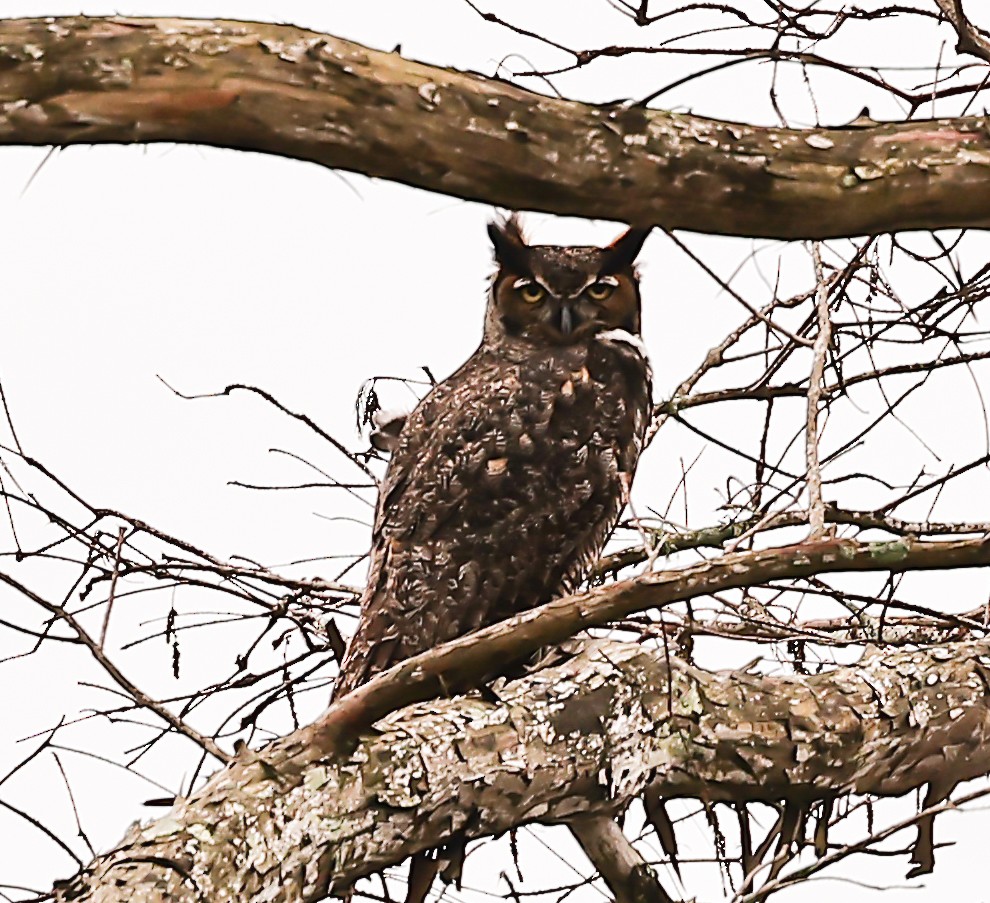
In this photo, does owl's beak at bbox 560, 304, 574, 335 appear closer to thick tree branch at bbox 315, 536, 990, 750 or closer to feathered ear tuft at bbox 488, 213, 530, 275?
feathered ear tuft at bbox 488, 213, 530, 275

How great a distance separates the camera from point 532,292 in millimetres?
2293

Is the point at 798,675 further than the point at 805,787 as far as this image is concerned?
Yes

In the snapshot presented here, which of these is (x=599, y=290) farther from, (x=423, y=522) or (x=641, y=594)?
(x=641, y=594)

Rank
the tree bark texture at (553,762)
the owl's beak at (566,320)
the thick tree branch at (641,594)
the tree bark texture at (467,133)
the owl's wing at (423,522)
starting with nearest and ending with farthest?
the tree bark texture at (467,133) < the thick tree branch at (641,594) < the tree bark texture at (553,762) < the owl's wing at (423,522) < the owl's beak at (566,320)

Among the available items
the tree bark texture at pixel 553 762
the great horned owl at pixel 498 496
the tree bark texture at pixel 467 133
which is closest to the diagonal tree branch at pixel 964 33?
the tree bark texture at pixel 467 133

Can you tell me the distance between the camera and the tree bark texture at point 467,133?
81cm

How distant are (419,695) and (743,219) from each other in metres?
0.65

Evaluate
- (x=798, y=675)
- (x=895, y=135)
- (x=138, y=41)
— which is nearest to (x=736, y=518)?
(x=798, y=675)

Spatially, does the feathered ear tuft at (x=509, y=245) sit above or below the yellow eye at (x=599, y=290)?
above

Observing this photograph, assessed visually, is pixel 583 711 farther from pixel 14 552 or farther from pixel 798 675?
pixel 14 552

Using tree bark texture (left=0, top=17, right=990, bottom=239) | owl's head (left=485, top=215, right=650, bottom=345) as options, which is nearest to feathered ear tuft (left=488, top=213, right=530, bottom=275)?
owl's head (left=485, top=215, right=650, bottom=345)

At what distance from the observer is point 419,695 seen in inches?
53.0

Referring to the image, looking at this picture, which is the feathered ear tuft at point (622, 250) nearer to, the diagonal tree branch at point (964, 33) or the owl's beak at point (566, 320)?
the owl's beak at point (566, 320)

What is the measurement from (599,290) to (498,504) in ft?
1.48
